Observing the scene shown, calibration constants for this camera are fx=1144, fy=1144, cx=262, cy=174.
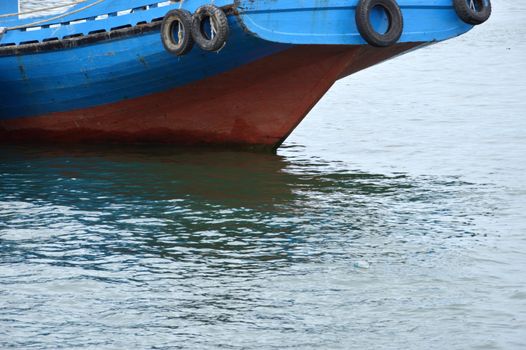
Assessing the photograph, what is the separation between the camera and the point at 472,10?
12.6m

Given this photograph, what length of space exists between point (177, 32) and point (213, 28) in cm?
64

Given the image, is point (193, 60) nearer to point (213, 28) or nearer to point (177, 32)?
point (177, 32)

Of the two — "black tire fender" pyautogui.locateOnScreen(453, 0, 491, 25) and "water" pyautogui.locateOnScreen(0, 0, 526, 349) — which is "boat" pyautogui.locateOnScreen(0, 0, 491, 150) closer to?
"black tire fender" pyautogui.locateOnScreen(453, 0, 491, 25)

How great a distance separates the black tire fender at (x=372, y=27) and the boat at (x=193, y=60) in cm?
1

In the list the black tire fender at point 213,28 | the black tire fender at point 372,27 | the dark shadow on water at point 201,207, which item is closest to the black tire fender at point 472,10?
the black tire fender at point 372,27

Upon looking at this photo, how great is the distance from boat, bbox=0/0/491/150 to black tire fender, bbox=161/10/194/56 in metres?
0.01

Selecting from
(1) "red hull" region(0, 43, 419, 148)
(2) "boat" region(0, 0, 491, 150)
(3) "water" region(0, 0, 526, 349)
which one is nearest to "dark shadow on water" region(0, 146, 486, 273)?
(3) "water" region(0, 0, 526, 349)

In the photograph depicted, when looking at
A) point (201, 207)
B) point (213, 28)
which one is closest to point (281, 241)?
point (201, 207)

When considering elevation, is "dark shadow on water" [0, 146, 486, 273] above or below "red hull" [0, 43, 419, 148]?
below

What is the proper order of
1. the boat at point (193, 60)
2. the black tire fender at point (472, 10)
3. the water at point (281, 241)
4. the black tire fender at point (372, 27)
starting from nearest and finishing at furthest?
the water at point (281, 241) → the black tire fender at point (372, 27) → the boat at point (193, 60) → the black tire fender at point (472, 10)

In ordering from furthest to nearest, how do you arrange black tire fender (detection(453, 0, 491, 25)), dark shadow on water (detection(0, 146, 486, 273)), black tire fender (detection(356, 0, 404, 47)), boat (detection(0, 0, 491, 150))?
1. black tire fender (detection(453, 0, 491, 25))
2. boat (detection(0, 0, 491, 150))
3. black tire fender (detection(356, 0, 404, 47))
4. dark shadow on water (detection(0, 146, 486, 273))

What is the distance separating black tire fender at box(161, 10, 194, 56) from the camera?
12.1 meters

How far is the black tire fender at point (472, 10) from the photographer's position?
1252 cm

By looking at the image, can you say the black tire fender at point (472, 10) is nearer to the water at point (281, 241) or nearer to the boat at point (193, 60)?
the boat at point (193, 60)
